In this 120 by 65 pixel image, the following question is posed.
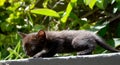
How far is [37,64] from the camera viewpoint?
78.7 inches

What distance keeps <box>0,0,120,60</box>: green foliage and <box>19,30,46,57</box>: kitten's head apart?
0.26 meters

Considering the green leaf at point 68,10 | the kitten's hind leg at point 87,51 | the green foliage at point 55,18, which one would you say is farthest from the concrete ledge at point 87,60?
the green leaf at point 68,10

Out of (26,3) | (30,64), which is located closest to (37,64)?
(30,64)

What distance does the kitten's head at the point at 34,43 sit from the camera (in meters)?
2.42

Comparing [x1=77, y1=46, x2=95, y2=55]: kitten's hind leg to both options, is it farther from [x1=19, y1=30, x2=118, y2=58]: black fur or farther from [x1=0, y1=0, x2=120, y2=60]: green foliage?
[x1=0, y1=0, x2=120, y2=60]: green foliage

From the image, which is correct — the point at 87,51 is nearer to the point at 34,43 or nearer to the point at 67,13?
the point at 34,43

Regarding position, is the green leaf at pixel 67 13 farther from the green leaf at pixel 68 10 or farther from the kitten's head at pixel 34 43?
the kitten's head at pixel 34 43

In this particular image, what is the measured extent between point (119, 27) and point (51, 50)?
82 cm

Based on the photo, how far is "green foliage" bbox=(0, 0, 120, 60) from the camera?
3096 millimetres

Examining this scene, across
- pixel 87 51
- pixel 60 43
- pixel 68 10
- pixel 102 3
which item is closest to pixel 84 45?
pixel 87 51

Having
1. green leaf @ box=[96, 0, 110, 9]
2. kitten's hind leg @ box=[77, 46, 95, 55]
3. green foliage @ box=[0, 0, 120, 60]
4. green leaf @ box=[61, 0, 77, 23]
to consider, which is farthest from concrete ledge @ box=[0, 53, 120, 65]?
green leaf @ box=[61, 0, 77, 23]

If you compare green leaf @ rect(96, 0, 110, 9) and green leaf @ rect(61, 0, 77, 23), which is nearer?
green leaf @ rect(96, 0, 110, 9)

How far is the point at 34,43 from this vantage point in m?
2.46

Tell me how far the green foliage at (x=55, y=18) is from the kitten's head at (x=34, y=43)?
263mm
